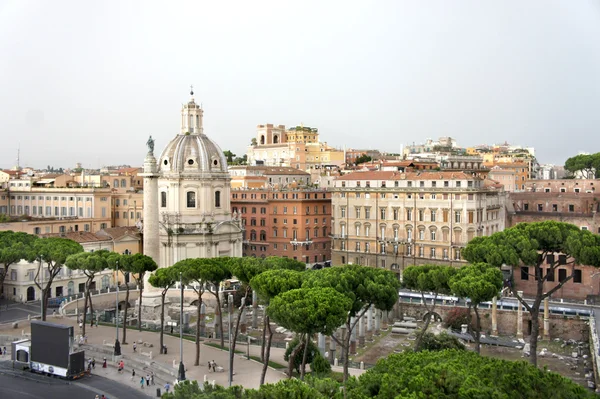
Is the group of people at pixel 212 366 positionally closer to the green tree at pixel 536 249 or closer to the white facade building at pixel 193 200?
the green tree at pixel 536 249

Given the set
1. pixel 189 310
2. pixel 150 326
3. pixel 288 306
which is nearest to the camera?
pixel 288 306

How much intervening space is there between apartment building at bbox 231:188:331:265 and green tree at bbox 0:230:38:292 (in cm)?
2811

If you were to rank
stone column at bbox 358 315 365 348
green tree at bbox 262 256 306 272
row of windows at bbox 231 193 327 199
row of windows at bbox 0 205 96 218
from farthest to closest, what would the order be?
row of windows at bbox 0 205 96 218, row of windows at bbox 231 193 327 199, stone column at bbox 358 315 365 348, green tree at bbox 262 256 306 272

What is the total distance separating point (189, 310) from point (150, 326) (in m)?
7.17

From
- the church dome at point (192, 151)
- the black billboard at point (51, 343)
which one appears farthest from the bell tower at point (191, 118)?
the black billboard at point (51, 343)

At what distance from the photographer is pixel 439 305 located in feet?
190

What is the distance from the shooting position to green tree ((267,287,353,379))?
28812mm

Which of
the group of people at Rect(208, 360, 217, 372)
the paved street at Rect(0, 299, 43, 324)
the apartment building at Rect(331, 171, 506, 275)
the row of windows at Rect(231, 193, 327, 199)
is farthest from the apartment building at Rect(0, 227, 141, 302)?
the apartment building at Rect(331, 171, 506, 275)

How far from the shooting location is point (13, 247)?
4884 cm

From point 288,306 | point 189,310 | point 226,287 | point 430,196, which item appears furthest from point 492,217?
point 288,306

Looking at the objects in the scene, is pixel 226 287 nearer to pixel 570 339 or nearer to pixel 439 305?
pixel 439 305

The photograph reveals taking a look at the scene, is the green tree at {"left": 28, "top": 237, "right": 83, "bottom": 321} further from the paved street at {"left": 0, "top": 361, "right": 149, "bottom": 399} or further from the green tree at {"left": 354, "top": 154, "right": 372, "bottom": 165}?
the green tree at {"left": 354, "top": 154, "right": 372, "bottom": 165}

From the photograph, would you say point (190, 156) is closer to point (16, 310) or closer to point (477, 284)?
point (16, 310)

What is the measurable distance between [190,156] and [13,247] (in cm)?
2100
